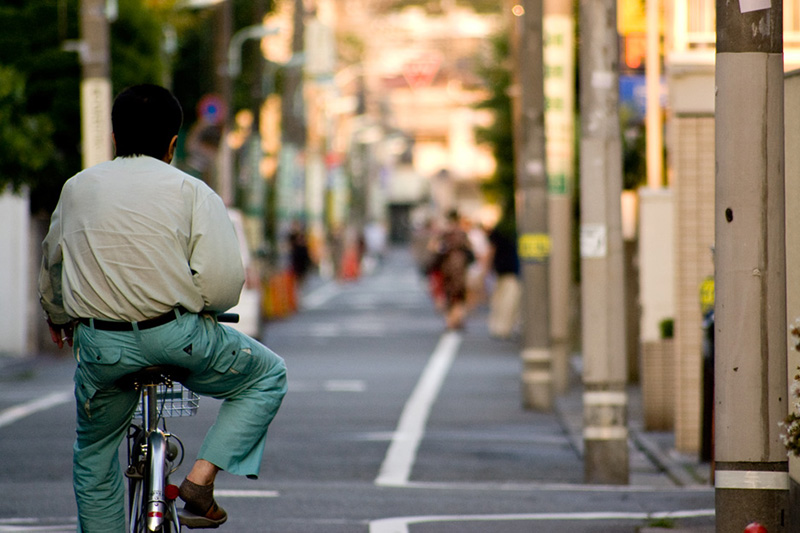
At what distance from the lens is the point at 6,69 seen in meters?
17.2

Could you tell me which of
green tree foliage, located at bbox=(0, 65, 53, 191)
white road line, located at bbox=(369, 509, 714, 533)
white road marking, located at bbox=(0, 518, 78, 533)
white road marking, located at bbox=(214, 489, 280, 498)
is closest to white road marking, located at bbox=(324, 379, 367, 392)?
green tree foliage, located at bbox=(0, 65, 53, 191)

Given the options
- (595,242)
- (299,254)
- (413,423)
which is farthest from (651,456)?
(299,254)

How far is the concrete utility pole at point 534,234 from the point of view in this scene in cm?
1584

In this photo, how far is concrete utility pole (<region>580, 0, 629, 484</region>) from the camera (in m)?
10.2

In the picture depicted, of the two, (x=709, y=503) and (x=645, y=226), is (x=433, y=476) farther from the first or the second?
(x=645, y=226)

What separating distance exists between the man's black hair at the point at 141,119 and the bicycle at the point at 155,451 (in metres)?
0.63

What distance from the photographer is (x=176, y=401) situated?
550 centimetres

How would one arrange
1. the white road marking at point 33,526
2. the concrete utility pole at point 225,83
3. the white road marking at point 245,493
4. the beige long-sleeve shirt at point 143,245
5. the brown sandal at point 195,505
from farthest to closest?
the concrete utility pole at point 225,83
the white road marking at point 245,493
the white road marking at point 33,526
the brown sandal at point 195,505
the beige long-sleeve shirt at point 143,245

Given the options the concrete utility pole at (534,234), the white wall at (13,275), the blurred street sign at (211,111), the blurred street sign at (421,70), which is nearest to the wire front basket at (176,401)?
the concrete utility pole at (534,234)

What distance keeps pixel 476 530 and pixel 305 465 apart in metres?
3.34

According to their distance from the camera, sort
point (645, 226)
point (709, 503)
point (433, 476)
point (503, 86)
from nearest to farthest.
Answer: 1. point (709, 503)
2. point (433, 476)
3. point (645, 226)
4. point (503, 86)

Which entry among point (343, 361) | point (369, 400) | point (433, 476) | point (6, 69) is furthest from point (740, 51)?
point (343, 361)

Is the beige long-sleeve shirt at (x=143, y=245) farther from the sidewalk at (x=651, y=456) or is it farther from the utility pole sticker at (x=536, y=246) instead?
the utility pole sticker at (x=536, y=246)

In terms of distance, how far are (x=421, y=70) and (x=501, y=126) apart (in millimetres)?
119837
